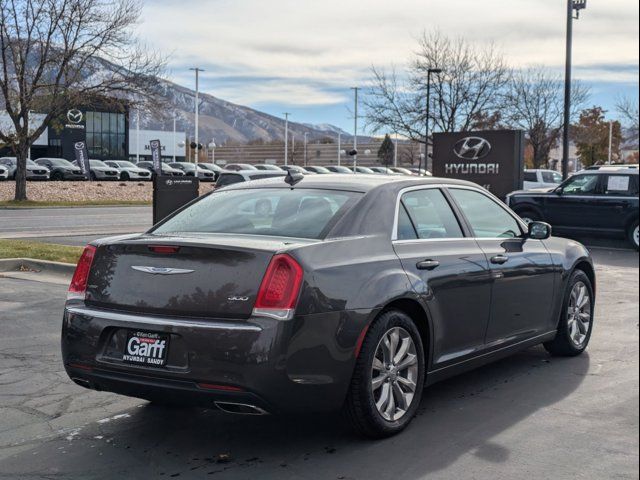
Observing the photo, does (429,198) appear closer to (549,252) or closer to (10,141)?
(549,252)

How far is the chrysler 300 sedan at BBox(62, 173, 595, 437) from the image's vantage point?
4.41 meters

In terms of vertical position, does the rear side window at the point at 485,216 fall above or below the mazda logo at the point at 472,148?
below

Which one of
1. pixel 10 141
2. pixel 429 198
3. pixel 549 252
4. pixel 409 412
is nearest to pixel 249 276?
pixel 409 412

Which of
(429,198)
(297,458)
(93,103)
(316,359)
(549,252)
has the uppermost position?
(93,103)

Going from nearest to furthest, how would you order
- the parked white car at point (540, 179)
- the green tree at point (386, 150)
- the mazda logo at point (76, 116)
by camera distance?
1. the parked white car at point (540, 179)
2. the mazda logo at point (76, 116)
3. the green tree at point (386, 150)

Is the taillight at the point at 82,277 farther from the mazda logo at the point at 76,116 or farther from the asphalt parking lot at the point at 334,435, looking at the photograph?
the mazda logo at the point at 76,116

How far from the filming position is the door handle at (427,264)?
5.24 metres

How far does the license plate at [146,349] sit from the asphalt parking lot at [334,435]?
0.54m

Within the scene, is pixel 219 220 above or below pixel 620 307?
above

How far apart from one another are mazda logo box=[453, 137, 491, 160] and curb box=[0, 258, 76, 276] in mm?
15456

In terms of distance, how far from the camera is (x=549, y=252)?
22.0 feet

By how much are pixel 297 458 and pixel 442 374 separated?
1300 mm

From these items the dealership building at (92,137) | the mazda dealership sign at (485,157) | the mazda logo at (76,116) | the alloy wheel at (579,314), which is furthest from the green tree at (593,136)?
the alloy wheel at (579,314)

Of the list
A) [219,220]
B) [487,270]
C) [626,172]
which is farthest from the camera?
[626,172]
